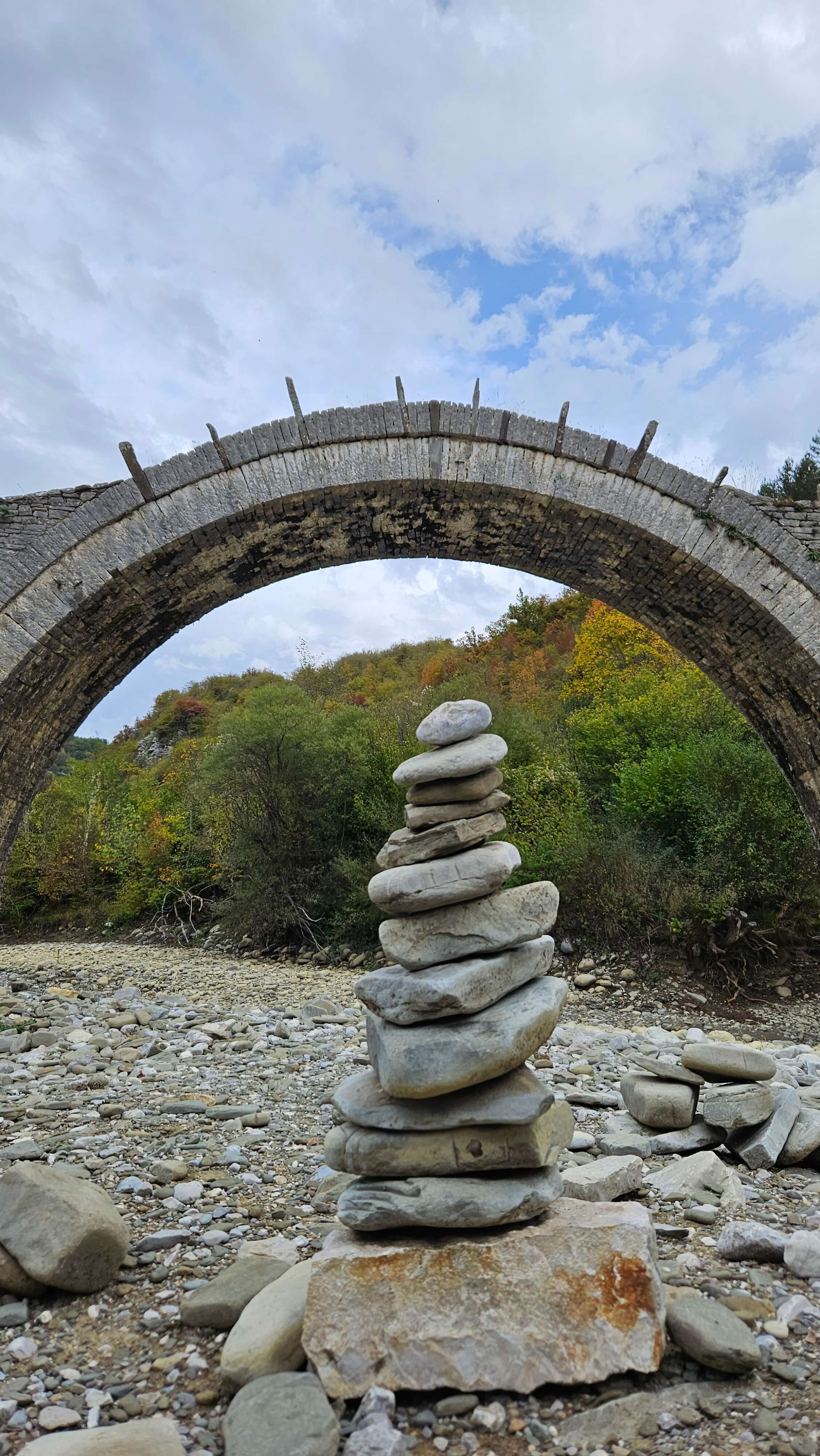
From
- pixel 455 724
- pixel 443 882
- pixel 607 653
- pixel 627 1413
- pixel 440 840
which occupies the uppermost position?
pixel 607 653

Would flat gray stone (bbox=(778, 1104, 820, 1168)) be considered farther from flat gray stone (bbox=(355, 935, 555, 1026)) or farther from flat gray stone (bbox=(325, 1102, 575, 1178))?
flat gray stone (bbox=(355, 935, 555, 1026))

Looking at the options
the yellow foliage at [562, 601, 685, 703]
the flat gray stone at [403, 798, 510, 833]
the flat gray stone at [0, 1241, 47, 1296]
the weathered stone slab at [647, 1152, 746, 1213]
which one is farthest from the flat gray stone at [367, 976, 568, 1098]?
the yellow foliage at [562, 601, 685, 703]

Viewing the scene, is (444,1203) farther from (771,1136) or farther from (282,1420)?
(771,1136)

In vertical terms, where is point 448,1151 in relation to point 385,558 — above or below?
below

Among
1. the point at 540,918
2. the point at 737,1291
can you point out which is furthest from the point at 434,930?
the point at 737,1291

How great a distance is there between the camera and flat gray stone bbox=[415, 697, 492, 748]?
4258 millimetres

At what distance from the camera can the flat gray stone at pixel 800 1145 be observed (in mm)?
5215

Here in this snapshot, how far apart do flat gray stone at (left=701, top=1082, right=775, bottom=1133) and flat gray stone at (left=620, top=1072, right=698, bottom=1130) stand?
182 mm

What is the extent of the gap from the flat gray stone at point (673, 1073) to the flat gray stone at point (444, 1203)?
7.44ft

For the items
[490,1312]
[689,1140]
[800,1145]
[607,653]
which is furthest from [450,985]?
[607,653]

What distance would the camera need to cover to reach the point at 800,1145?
5.22 m

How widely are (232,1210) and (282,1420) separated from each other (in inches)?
73.1

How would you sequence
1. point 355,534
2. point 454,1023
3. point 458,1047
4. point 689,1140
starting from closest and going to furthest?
1. point 458,1047
2. point 454,1023
3. point 689,1140
4. point 355,534

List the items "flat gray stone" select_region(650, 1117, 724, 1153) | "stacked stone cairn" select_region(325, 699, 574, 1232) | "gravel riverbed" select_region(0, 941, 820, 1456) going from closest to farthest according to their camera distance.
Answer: "gravel riverbed" select_region(0, 941, 820, 1456), "stacked stone cairn" select_region(325, 699, 574, 1232), "flat gray stone" select_region(650, 1117, 724, 1153)
